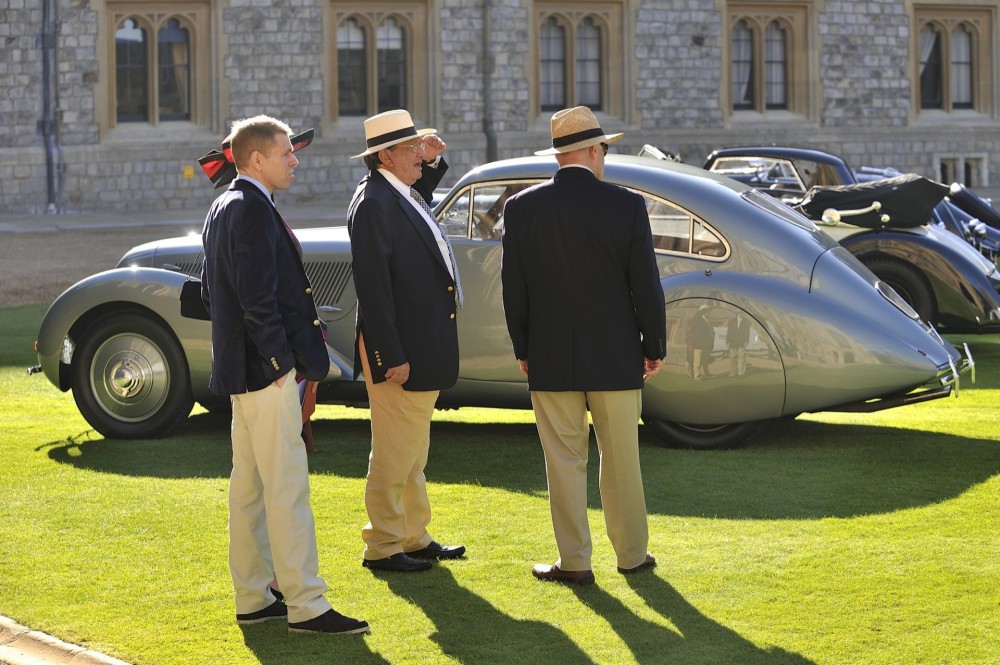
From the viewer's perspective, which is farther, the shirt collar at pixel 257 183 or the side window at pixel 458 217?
the side window at pixel 458 217

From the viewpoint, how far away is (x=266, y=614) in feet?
16.3

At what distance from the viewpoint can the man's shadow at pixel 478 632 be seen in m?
4.57

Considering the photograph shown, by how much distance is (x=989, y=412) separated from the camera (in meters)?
8.84

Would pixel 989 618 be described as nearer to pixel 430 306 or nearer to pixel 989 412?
pixel 430 306

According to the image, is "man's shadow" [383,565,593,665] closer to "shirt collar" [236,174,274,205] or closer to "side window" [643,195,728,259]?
"shirt collar" [236,174,274,205]

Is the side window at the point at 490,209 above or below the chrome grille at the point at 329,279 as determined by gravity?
above

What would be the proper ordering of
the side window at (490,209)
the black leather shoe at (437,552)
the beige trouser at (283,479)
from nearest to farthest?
1. the beige trouser at (283,479)
2. the black leather shoe at (437,552)
3. the side window at (490,209)


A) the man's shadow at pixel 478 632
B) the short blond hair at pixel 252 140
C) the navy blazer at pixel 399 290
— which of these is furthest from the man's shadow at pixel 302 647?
the short blond hair at pixel 252 140

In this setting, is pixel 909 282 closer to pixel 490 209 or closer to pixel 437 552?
pixel 490 209

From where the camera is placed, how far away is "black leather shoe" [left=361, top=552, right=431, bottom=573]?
5543 mm

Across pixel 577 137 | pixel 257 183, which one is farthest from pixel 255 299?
pixel 577 137

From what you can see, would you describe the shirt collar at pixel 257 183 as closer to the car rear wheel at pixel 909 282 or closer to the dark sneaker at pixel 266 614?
the dark sneaker at pixel 266 614

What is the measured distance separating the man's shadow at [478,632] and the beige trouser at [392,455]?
0.60ft

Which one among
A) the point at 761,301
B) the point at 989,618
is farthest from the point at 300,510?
the point at 761,301
